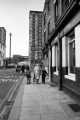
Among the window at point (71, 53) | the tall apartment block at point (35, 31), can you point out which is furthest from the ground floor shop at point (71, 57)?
the tall apartment block at point (35, 31)

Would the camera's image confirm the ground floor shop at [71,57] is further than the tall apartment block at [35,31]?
No

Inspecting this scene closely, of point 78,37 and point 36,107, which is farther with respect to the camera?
point 78,37

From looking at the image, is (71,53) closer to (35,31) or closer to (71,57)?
(71,57)

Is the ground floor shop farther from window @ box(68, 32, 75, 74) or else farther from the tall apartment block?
the tall apartment block

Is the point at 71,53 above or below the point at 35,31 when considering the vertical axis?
below

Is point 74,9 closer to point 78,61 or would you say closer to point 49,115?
point 78,61

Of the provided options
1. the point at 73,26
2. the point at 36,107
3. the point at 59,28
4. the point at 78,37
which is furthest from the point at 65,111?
the point at 59,28

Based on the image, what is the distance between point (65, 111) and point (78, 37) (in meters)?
3.43

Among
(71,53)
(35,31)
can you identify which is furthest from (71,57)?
(35,31)

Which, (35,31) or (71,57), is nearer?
(71,57)

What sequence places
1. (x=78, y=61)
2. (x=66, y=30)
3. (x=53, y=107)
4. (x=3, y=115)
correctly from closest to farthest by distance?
(x=3, y=115) → (x=53, y=107) → (x=78, y=61) → (x=66, y=30)

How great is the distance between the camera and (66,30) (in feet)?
29.1

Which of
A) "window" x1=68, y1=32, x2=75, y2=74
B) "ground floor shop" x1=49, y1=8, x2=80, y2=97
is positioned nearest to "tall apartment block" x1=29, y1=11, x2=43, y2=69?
"ground floor shop" x1=49, y1=8, x2=80, y2=97

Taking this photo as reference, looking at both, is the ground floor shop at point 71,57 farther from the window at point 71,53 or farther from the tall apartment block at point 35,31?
the tall apartment block at point 35,31
